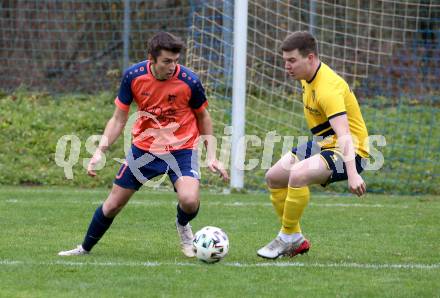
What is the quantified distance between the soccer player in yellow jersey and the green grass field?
0.30 m

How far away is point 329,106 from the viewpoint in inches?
236

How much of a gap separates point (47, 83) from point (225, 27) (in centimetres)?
408

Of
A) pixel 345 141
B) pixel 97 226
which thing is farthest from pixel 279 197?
pixel 97 226

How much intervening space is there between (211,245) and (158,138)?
0.92 metres

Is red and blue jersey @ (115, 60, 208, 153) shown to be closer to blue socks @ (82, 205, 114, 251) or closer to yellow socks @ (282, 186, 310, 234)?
blue socks @ (82, 205, 114, 251)

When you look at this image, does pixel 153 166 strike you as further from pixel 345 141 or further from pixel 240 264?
pixel 345 141

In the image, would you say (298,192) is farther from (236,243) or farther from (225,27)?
(225,27)

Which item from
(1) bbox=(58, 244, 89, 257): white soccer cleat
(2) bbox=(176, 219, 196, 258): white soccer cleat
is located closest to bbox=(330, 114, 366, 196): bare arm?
(2) bbox=(176, 219, 196, 258): white soccer cleat

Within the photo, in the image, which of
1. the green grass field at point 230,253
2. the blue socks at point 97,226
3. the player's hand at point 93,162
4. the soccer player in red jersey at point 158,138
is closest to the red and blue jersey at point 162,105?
the soccer player in red jersey at point 158,138

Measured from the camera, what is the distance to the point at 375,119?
13242mm

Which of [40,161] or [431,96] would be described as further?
[431,96]

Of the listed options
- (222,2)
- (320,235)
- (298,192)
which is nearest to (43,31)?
(222,2)

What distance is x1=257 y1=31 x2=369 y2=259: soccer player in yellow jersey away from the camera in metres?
5.99

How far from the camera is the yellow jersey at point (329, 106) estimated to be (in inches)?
237
